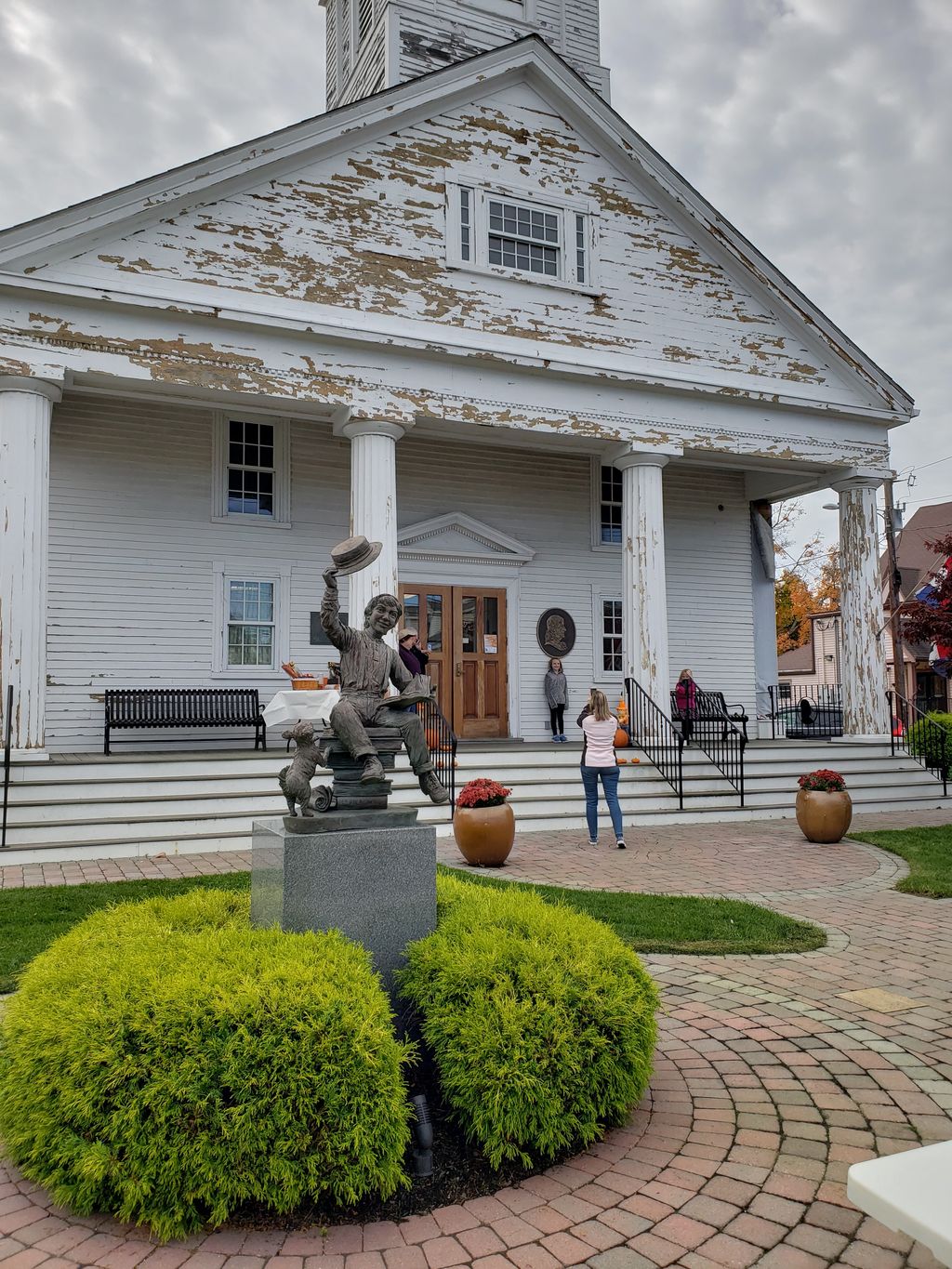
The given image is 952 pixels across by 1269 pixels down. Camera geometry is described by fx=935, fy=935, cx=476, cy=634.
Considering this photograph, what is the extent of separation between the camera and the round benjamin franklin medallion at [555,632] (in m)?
16.0

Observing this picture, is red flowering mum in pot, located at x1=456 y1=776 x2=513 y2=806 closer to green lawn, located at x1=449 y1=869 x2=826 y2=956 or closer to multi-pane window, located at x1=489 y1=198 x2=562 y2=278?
green lawn, located at x1=449 y1=869 x2=826 y2=956

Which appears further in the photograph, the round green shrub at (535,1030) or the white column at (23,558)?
the white column at (23,558)

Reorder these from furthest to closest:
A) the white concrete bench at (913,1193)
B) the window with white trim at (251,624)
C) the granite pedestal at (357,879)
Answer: the window with white trim at (251,624) < the granite pedestal at (357,879) < the white concrete bench at (913,1193)

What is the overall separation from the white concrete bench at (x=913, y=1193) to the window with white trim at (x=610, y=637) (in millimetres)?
14696

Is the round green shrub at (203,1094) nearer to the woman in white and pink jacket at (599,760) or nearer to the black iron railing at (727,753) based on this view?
the woman in white and pink jacket at (599,760)

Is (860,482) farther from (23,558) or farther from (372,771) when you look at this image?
(372,771)

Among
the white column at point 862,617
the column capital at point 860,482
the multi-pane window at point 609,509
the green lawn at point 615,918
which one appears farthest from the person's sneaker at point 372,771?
the column capital at point 860,482

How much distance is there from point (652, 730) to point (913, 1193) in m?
11.8

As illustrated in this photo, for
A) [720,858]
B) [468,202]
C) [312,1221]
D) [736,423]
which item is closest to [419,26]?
[468,202]

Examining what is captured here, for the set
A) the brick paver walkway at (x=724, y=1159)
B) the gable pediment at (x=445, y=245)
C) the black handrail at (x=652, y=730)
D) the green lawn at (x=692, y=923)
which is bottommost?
the brick paver walkway at (x=724, y=1159)

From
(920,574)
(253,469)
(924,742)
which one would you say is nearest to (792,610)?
(920,574)

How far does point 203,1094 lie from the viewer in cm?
303

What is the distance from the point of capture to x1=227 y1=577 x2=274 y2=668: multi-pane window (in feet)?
45.9

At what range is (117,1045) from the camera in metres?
3.09
